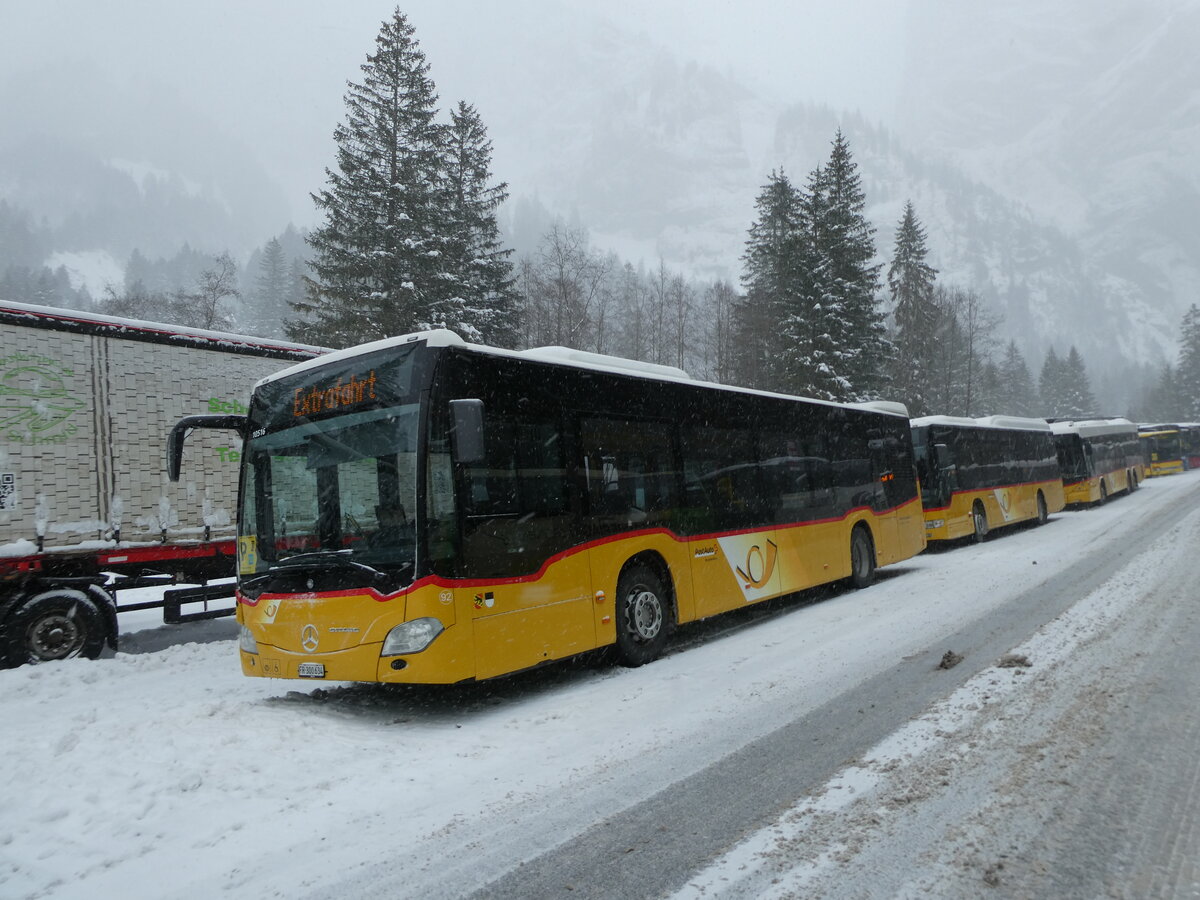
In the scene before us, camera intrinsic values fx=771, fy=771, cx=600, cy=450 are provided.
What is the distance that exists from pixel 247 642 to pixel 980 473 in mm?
17845

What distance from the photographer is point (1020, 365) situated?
92125 mm

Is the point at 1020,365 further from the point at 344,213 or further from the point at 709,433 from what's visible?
the point at 709,433

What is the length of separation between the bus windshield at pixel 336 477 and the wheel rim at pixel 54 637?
306 centimetres

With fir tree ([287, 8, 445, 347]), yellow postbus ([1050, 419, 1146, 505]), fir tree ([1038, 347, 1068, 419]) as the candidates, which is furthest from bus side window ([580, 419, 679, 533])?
fir tree ([1038, 347, 1068, 419])

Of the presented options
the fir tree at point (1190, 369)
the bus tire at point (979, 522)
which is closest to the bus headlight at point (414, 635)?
the bus tire at point (979, 522)

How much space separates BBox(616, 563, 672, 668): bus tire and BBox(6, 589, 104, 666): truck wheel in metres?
5.92

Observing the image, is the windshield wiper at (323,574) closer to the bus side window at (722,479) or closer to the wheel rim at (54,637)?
the wheel rim at (54,637)

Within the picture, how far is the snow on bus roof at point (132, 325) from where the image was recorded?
8330 millimetres

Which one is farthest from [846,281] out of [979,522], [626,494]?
[626,494]

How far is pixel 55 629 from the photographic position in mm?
8430

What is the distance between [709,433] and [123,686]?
6655 millimetres

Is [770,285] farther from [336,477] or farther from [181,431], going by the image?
[336,477]

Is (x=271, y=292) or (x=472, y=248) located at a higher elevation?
(x=271, y=292)

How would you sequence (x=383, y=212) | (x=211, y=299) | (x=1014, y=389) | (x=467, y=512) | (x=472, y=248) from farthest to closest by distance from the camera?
(x=1014, y=389)
(x=211, y=299)
(x=472, y=248)
(x=383, y=212)
(x=467, y=512)
